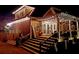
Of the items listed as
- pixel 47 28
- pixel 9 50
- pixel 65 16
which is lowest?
pixel 9 50

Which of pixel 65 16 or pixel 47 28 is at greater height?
pixel 65 16

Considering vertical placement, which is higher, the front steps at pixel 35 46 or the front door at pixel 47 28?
the front door at pixel 47 28

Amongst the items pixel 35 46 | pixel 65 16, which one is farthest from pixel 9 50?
pixel 65 16

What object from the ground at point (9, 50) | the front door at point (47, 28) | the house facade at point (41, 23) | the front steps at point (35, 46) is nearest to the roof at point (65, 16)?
the house facade at point (41, 23)

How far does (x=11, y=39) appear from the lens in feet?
7.13

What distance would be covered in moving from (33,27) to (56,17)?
1.23 feet

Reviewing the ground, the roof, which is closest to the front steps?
the ground

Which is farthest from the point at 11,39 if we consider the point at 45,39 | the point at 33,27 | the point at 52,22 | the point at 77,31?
the point at 77,31

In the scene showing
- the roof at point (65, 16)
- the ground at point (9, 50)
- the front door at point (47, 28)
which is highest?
the roof at point (65, 16)

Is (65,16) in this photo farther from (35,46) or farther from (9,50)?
(9,50)

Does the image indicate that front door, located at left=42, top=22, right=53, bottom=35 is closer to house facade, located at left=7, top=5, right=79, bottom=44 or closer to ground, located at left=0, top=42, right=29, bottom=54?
house facade, located at left=7, top=5, right=79, bottom=44

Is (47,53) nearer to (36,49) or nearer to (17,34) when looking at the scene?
(36,49)

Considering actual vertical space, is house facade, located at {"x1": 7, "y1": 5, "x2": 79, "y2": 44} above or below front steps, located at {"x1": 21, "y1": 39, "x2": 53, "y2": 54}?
above

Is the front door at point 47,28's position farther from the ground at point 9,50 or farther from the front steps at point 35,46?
the ground at point 9,50
